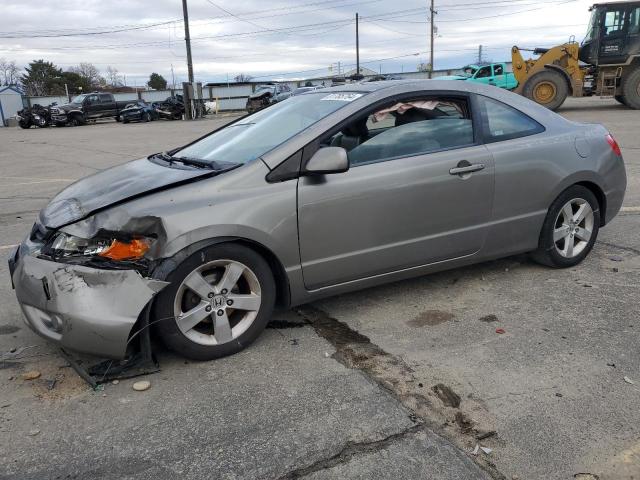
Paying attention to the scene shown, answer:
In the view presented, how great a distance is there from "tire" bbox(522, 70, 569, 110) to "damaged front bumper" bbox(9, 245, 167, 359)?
19.0 meters

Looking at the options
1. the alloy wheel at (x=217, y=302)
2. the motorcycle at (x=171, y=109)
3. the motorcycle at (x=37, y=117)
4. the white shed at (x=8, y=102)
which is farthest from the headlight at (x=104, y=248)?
the white shed at (x=8, y=102)

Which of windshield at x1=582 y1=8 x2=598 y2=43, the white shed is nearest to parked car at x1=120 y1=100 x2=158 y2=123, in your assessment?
the white shed

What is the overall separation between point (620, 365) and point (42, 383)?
3.15 meters

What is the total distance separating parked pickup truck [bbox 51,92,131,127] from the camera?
104 feet

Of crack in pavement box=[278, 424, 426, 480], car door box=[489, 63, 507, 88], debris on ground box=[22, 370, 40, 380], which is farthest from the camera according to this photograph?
car door box=[489, 63, 507, 88]

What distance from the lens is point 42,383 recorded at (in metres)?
2.98

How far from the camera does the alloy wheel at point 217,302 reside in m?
3.04

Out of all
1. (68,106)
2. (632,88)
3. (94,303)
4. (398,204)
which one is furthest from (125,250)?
(68,106)

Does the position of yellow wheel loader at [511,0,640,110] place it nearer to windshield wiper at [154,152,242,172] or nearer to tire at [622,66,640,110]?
tire at [622,66,640,110]

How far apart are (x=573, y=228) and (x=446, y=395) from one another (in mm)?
2364

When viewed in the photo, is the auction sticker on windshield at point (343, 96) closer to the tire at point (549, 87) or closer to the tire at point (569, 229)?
the tire at point (569, 229)

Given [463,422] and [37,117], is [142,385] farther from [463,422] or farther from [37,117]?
[37,117]

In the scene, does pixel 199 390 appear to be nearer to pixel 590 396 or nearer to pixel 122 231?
pixel 122 231

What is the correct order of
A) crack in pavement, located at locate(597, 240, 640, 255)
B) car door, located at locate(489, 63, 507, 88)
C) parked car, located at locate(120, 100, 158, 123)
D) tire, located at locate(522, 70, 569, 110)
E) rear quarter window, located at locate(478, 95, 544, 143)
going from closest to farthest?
rear quarter window, located at locate(478, 95, 544, 143)
crack in pavement, located at locate(597, 240, 640, 255)
tire, located at locate(522, 70, 569, 110)
car door, located at locate(489, 63, 507, 88)
parked car, located at locate(120, 100, 158, 123)
